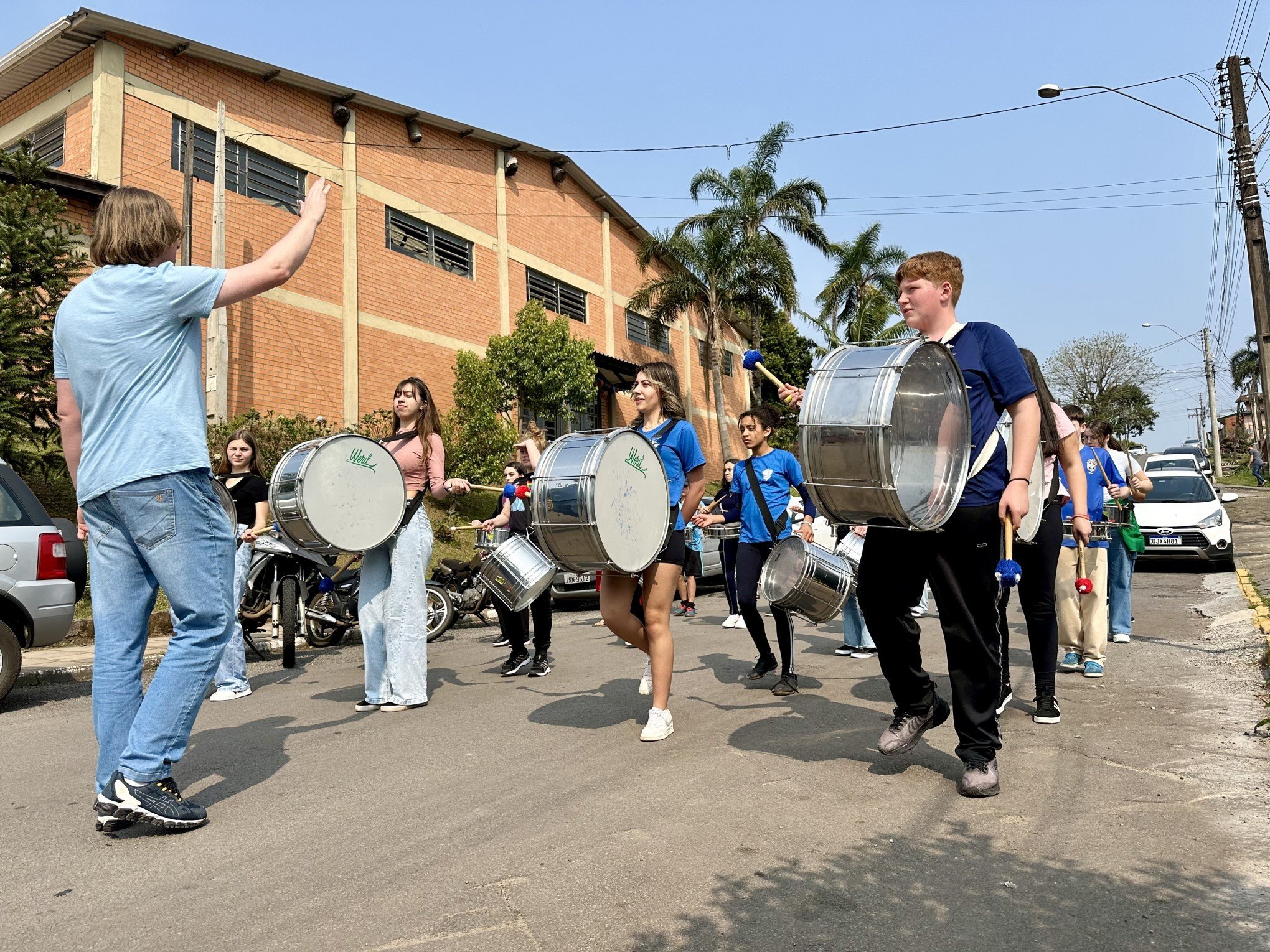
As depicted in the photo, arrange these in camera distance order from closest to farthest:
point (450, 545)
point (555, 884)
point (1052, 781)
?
point (555, 884) < point (1052, 781) < point (450, 545)

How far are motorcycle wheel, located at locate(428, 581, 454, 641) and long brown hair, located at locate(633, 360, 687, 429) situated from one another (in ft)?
18.1

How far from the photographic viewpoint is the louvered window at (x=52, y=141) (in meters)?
17.2

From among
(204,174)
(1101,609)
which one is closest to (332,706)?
(1101,609)

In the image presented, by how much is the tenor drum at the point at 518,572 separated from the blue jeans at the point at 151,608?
2.35 metres

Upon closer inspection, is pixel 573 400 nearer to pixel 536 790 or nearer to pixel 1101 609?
pixel 1101 609

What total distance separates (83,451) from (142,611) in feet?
2.16

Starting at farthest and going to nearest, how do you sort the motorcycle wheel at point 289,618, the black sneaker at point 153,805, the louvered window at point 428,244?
the louvered window at point 428,244, the motorcycle wheel at point 289,618, the black sneaker at point 153,805

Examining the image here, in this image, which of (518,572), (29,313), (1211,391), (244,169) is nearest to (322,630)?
(518,572)

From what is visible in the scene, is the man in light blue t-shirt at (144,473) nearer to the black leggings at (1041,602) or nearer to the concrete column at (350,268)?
the black leggings at (1041,602)

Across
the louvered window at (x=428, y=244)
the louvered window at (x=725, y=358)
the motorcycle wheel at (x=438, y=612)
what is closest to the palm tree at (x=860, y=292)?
the louvered window at (x=725, y=358)

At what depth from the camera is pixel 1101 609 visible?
698cm

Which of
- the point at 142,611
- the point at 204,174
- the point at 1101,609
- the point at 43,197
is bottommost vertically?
the point at 1101,609

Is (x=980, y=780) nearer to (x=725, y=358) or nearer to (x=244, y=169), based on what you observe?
(x=244, y=169)

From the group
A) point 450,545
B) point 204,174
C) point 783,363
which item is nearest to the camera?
point 204,174
